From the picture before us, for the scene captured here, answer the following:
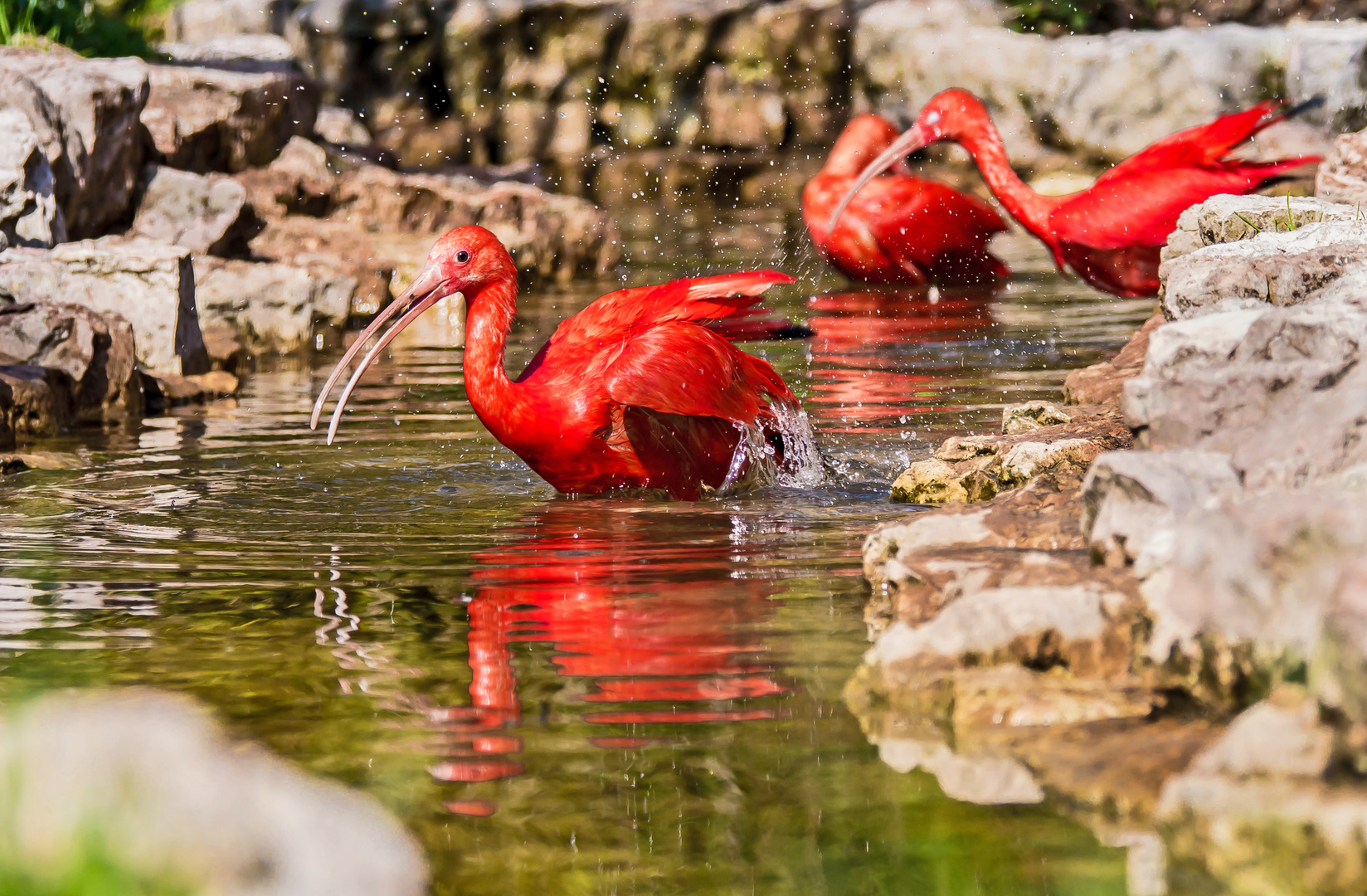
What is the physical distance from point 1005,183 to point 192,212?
4.95 meters

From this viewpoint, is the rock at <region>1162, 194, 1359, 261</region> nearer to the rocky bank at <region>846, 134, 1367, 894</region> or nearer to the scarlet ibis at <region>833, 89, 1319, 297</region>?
the rocky bank at <region>846, 134, 1367, 894</region>

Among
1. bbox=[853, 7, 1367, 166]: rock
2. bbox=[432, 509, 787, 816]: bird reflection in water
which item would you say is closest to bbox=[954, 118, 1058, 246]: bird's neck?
bbox=[432, 509, 787, 816]: bird reflection in water

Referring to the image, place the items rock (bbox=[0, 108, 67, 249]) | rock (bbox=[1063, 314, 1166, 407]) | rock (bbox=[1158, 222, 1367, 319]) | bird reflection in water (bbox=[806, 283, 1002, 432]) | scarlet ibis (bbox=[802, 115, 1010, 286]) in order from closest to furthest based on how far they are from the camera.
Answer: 1. rock (bbox=[1158, 222, 1367, 319])
2. rock (bbox=[1063, 314, 1166, 407])
3. bird reflection in water (bbox=[806, 283, 1002, 432])
4. rock (bbox=[0, 108, 67, 249])
5. scarlet ibis (bbox=[802, 115, 1010, 286])

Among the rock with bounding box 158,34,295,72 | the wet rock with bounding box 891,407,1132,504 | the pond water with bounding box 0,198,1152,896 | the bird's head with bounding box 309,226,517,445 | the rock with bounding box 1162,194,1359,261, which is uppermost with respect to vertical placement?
the rock with bounding box 158,34,295,72

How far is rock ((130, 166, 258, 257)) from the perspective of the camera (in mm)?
9859

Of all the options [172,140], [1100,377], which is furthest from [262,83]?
[1100,377]

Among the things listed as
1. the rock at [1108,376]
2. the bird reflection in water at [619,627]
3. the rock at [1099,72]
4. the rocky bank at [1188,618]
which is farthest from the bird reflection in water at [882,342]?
the rock at [1099,72]

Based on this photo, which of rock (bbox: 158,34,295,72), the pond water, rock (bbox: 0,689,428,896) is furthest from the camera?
rock (bbox: 158,34,295,72)

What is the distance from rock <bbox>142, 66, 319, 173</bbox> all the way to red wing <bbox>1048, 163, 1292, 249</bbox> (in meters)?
5.94

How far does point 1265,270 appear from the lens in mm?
4281

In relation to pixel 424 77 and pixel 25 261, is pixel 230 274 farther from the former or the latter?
pixel 424 77

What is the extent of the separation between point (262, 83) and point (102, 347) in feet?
14.8

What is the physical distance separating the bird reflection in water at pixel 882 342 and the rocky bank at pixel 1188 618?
2.65m

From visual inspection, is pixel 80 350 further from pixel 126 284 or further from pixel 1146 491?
pixel 1146 491
